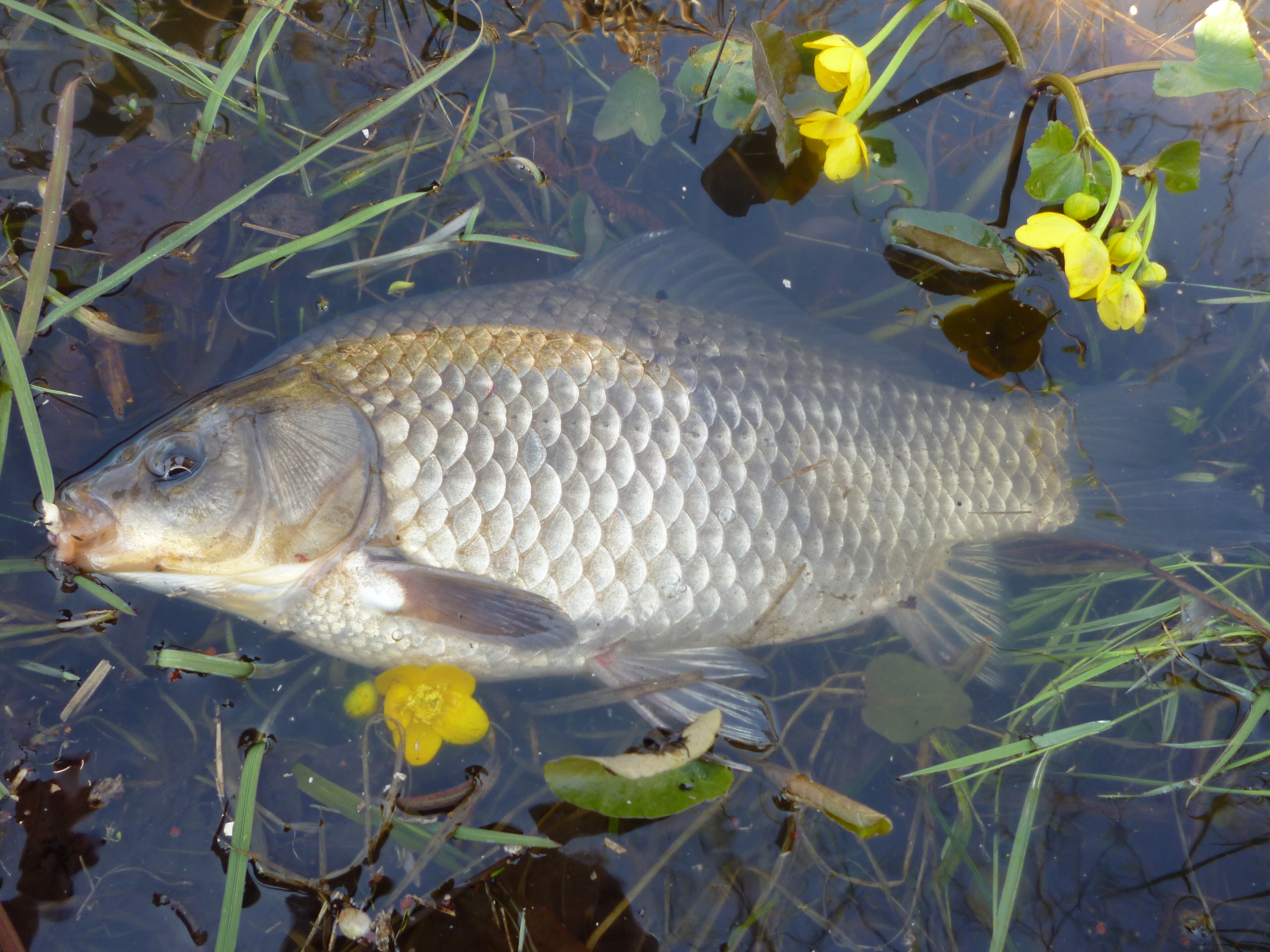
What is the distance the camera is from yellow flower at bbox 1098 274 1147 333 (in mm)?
1933

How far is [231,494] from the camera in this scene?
174cm

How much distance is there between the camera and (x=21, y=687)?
1938mm

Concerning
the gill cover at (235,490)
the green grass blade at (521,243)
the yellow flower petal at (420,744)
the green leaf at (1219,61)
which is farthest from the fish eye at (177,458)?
the green leaf at (1219,61)

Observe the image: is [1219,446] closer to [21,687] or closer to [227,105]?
[227,105]

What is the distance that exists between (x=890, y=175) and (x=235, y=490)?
7.42 feet

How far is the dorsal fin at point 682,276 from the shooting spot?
2.21 metres

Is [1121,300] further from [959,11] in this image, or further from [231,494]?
[231,494]

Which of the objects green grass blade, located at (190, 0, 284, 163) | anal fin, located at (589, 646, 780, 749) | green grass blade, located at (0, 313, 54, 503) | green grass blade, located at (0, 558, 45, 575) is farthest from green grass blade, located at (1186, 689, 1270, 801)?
green grass blade, located at (190, 0, 284, 163)

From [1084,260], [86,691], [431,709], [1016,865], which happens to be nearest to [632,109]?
[1084,260]

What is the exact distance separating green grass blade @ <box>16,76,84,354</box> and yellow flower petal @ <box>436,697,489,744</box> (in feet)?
4.78

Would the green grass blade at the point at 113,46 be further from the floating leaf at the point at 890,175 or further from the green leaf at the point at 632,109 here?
the floating leaf at the point at 890,175

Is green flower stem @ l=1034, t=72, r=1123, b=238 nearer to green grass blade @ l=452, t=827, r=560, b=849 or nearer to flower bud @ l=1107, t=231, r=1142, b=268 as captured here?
flower bud @ l=1107, t=231, r=1142, b=268

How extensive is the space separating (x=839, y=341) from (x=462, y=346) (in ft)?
4.05

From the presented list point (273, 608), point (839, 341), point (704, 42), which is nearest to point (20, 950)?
point (273, 608)
